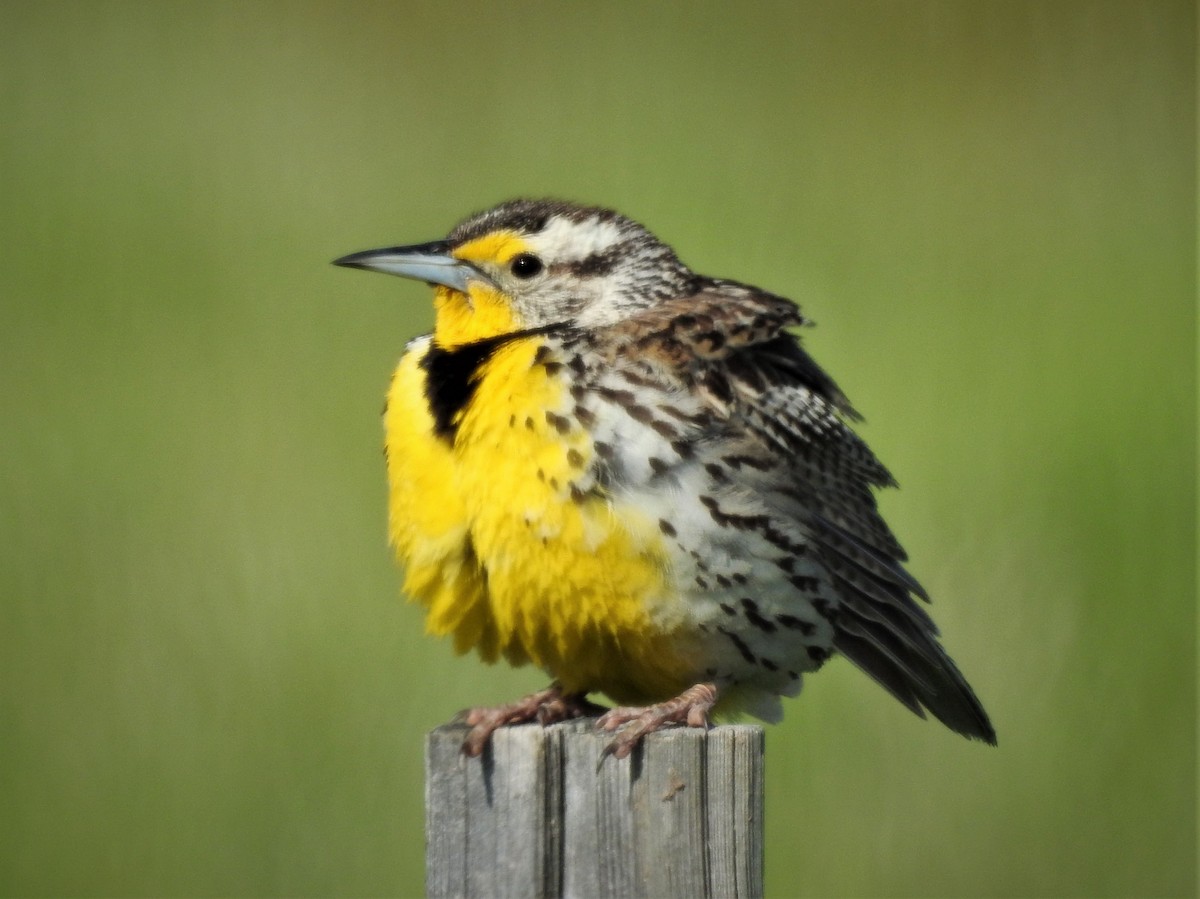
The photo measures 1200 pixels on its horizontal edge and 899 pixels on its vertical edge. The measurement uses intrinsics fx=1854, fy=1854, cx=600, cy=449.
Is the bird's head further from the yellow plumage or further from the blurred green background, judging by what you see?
the blurred green background

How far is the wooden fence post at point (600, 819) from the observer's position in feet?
5.79

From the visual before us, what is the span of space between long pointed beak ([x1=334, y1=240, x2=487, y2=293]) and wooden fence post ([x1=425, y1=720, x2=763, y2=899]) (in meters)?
0.84

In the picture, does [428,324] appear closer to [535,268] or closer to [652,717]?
[535,268]

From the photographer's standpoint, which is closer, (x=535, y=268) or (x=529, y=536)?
(x=529, y=536)

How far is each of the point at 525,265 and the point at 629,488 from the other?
1.52 feet

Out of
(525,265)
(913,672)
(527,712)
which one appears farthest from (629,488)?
(913,672)

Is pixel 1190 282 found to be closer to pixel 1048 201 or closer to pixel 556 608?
pixel 1048 201

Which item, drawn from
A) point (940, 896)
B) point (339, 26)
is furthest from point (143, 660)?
point (339, 26)

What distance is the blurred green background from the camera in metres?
→ 3.58

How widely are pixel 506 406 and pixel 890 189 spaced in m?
2.57

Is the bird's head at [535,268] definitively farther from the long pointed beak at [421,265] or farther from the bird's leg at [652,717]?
the bird's leg at [652,717]

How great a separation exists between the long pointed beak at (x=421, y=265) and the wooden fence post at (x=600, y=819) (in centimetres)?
84

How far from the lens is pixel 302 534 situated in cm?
396

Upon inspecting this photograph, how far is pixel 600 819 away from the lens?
5.86ft
